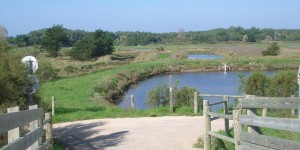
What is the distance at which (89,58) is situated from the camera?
3142 inches

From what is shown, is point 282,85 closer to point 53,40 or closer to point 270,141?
point 270,141

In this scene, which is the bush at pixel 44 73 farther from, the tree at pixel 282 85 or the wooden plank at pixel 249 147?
the wooden plank at pixel 249 147

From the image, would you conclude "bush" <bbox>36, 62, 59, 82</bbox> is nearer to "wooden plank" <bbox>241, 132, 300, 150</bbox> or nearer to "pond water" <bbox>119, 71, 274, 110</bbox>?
"pond water" <bbox>119, 71, 274, 110</bbox>

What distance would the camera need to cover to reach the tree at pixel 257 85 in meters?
26.2

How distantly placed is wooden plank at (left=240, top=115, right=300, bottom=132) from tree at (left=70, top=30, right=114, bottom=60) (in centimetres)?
7240

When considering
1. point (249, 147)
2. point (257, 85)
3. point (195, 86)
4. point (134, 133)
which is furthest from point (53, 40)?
point (249, 147)

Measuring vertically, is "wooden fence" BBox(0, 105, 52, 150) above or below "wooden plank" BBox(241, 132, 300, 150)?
above

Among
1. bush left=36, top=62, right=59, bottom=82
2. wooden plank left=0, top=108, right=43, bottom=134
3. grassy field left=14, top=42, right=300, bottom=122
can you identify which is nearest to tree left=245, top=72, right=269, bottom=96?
grassy field left=14, top=42, right=300, bottom=122

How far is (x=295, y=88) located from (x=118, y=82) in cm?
2426

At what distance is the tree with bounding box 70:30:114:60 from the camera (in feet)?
260

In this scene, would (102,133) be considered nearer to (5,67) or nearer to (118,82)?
(5,67)

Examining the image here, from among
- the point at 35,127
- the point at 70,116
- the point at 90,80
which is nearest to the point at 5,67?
the point at 35,127

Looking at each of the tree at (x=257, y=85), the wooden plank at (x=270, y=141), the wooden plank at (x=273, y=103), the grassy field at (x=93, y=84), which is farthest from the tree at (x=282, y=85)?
the wooden plank at (x=270, y=141)

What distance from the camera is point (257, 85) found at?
2625 cm
